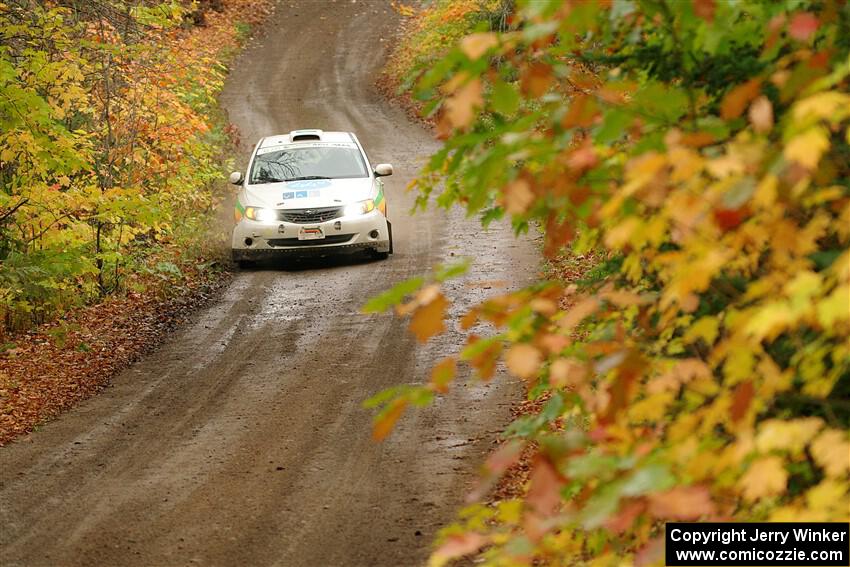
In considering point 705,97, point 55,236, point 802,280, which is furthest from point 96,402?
point 802,280

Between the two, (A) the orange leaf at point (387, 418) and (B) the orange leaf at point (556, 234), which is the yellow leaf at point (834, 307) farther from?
(B) the orange leaf at point (556, 234)

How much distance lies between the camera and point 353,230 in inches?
579

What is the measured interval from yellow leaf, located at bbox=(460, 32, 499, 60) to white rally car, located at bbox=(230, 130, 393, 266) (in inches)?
465

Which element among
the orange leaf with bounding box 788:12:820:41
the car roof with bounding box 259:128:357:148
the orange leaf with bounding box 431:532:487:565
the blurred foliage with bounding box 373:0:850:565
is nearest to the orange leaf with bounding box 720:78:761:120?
the blurred foliage with bounding box 373:0:850:565

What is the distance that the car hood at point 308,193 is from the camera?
14727mm

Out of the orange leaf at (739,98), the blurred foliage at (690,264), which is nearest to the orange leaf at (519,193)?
the blurred foliage at (690,264)

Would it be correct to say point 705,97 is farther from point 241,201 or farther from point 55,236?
point 241,201

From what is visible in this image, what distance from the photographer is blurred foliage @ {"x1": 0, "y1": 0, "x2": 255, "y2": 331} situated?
1048 cm

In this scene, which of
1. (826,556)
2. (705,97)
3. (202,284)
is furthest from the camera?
(202,284)

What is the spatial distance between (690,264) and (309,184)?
12.6 meters

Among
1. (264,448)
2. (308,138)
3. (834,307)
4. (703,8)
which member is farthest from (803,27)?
(308,138)

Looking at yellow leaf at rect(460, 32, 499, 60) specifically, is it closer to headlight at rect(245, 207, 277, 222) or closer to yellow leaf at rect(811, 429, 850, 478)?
yellow leaf at rect(811, 429, 850, 478)

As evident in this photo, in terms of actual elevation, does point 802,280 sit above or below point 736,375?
above

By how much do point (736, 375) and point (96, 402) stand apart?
8350 millimetres
